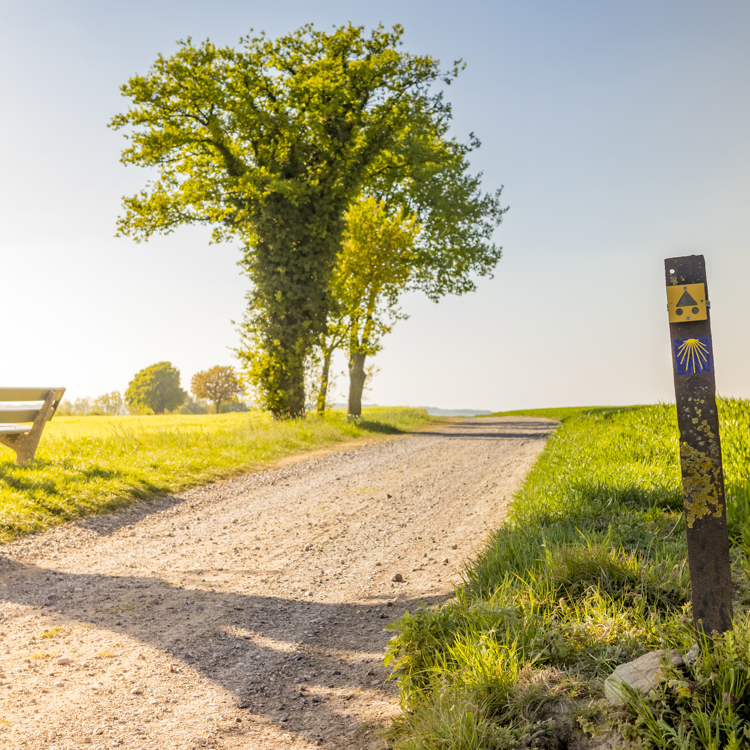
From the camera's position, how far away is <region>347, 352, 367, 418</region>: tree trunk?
25266 mm

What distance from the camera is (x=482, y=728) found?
8.07 ft

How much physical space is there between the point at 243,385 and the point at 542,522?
1703 cm

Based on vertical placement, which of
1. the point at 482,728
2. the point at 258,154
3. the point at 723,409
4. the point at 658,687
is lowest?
the point at 482,728

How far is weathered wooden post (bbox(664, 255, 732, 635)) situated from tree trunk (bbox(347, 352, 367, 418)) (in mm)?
21977

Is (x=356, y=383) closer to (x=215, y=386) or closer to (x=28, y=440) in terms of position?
(x=28, y=440)

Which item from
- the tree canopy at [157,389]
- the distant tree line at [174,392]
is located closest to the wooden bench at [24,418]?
the distant tree line at [174,392]

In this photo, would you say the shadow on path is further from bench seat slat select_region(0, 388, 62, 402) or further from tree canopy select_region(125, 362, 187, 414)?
tree canopy select_region(125, 362, 187, 414)

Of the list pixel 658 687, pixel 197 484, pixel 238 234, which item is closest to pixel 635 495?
pixel 658 687

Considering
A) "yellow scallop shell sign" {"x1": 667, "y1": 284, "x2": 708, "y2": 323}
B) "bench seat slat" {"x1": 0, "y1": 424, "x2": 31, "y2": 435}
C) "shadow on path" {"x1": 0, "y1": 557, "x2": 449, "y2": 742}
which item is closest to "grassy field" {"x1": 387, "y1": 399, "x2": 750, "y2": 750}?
"shadow on path" {"x1": 0, "y1": 557, "x2": 449, "y2": 742}

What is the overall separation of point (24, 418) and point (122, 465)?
1736 millimetres

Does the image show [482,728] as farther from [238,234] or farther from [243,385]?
[238,234]

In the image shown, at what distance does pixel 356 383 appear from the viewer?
25531mm

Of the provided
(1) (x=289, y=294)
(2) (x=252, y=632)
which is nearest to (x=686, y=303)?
(2) (x=252, y=632)

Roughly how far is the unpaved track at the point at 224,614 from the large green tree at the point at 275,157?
1202cm
